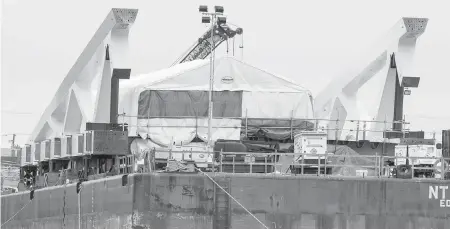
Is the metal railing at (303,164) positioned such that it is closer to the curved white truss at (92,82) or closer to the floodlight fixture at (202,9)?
the floodlight fixture at (202,9)

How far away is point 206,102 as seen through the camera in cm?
5253

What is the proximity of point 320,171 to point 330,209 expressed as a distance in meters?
3.52

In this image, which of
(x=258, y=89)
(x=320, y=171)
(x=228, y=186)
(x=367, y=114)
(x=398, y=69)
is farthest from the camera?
(x=367, y=114)

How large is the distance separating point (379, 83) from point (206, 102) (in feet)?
23.3

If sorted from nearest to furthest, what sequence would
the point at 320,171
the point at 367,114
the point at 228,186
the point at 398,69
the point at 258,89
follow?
the point at 228,186 < the point at 320,171 < the point at 398,69 < the point at 258,89 < the point at 367,114

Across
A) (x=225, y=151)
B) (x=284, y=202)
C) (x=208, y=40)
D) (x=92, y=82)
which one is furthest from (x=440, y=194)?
(x=208, y=40)

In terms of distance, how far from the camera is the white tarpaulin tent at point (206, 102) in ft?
170

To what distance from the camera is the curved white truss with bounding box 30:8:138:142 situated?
158 ft

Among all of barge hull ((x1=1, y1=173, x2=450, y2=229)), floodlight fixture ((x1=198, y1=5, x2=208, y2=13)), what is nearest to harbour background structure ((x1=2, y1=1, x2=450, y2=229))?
barge hull ((x1=1, y1=173, x2=450, y2=229))

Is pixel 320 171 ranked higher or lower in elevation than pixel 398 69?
lower

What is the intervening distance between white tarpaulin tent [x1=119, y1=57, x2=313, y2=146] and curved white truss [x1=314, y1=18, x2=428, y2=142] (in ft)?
8.63

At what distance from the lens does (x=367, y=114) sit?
58969 millimetres

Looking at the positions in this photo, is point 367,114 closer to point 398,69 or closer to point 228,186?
point 398,69

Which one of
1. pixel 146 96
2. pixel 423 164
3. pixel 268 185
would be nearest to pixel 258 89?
pixel 146 96
